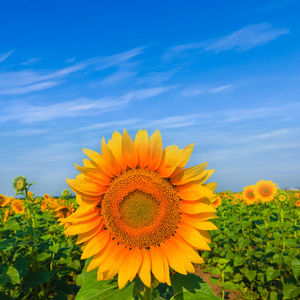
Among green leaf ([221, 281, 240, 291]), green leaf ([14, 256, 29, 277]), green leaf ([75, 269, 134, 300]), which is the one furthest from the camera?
green leaf ([221, 281, 240, 291])

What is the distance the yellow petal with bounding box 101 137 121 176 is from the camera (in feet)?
5.37

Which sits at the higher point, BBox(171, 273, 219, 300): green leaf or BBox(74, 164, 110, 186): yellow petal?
BBox(74, 164, 110, 186): yellow petal

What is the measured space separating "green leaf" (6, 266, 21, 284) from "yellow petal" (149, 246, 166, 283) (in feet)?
9.08

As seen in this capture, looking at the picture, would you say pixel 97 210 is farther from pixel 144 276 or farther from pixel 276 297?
pixel 276 297

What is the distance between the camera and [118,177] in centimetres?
174

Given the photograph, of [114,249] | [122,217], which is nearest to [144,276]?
[114,249]

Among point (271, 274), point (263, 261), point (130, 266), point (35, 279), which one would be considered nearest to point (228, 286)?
point (271, 274)

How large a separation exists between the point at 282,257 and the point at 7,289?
463 cm

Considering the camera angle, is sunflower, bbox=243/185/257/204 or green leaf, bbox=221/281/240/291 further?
sunflower, bbox=243/185/257/204

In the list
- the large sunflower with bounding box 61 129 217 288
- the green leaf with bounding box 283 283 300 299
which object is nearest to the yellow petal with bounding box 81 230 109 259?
the large sunflower with bounding box 61 129 217 288

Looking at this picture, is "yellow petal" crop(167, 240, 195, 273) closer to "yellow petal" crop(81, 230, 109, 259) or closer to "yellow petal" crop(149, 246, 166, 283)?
Result: "yellow petal" crop(149, 246, 166, 283)

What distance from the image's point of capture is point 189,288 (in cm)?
174

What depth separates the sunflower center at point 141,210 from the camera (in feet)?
5.55

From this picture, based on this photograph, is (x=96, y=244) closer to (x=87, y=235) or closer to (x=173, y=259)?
(x=87, y=235)
